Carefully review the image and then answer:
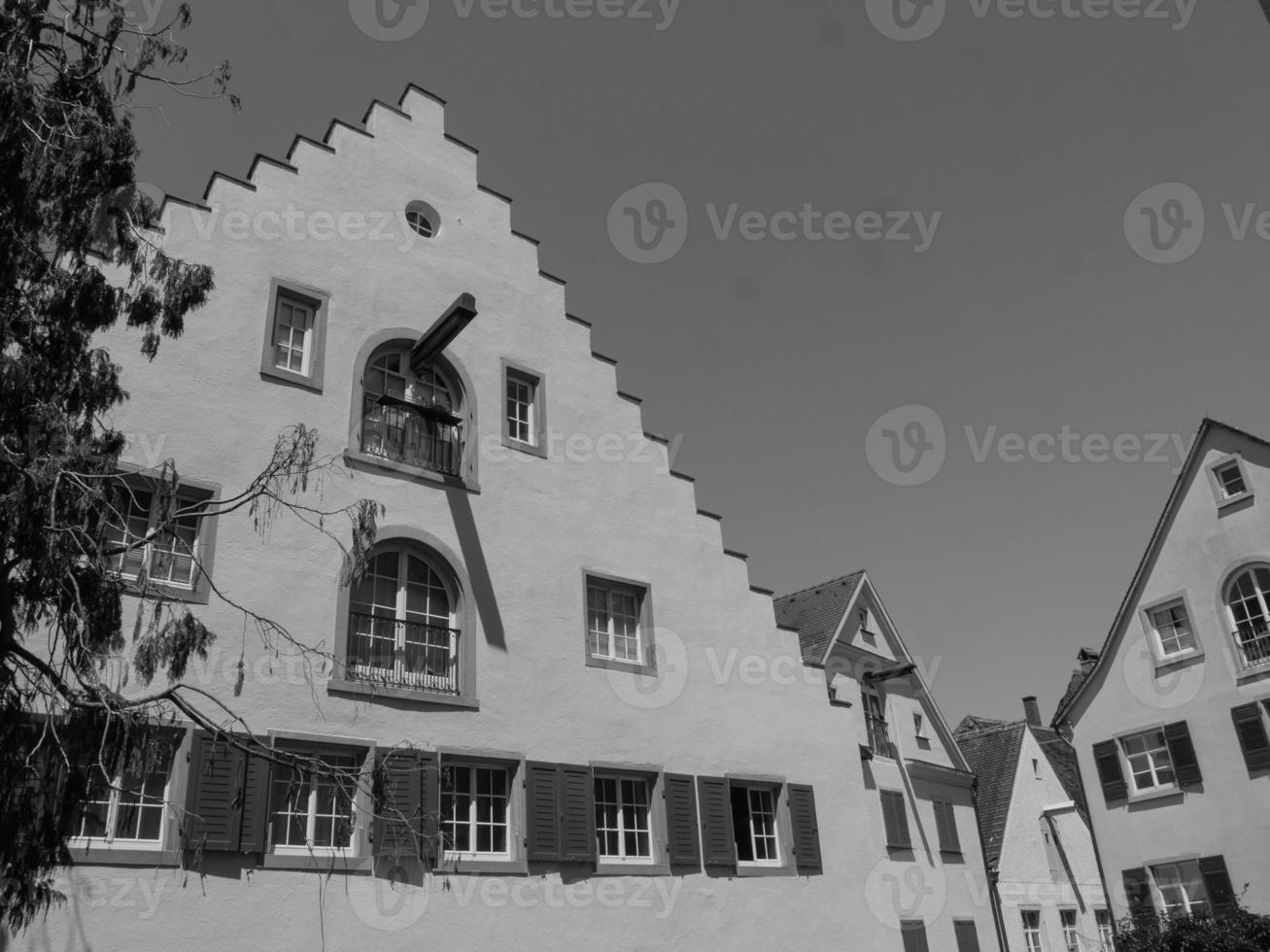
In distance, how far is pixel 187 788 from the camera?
442 inches

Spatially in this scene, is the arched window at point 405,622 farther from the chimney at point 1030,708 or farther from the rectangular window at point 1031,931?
the chimney at point 1030,708

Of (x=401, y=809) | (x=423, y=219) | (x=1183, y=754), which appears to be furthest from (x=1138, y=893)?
(x=423, y=219)

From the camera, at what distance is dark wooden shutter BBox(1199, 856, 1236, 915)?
24.0 m

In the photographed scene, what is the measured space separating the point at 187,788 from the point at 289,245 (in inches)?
295

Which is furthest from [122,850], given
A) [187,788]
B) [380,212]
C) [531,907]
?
[380,212]

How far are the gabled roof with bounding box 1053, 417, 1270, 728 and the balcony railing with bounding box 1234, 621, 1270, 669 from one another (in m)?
2.96

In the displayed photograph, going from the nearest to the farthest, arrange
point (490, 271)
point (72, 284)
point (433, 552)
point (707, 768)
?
point (72, 284), point (433, 552), point (707, 768), point (490, 271)

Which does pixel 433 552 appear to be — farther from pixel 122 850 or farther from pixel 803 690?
pixel 803 690

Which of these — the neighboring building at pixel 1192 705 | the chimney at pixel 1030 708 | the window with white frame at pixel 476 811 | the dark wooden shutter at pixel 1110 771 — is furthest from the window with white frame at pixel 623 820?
the chimney at pixel 1030 708

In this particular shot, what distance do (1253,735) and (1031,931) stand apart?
7097mm

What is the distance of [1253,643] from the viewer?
24.9 metres

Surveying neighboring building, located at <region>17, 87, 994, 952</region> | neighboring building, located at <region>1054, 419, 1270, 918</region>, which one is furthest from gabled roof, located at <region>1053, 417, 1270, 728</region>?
Answer: neighboring building, located at <region>17, 87, 994, 952</region>

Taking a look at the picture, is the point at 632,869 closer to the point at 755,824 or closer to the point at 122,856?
the point at 755,824

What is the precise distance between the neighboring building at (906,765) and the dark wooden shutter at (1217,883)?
5.39 meters
